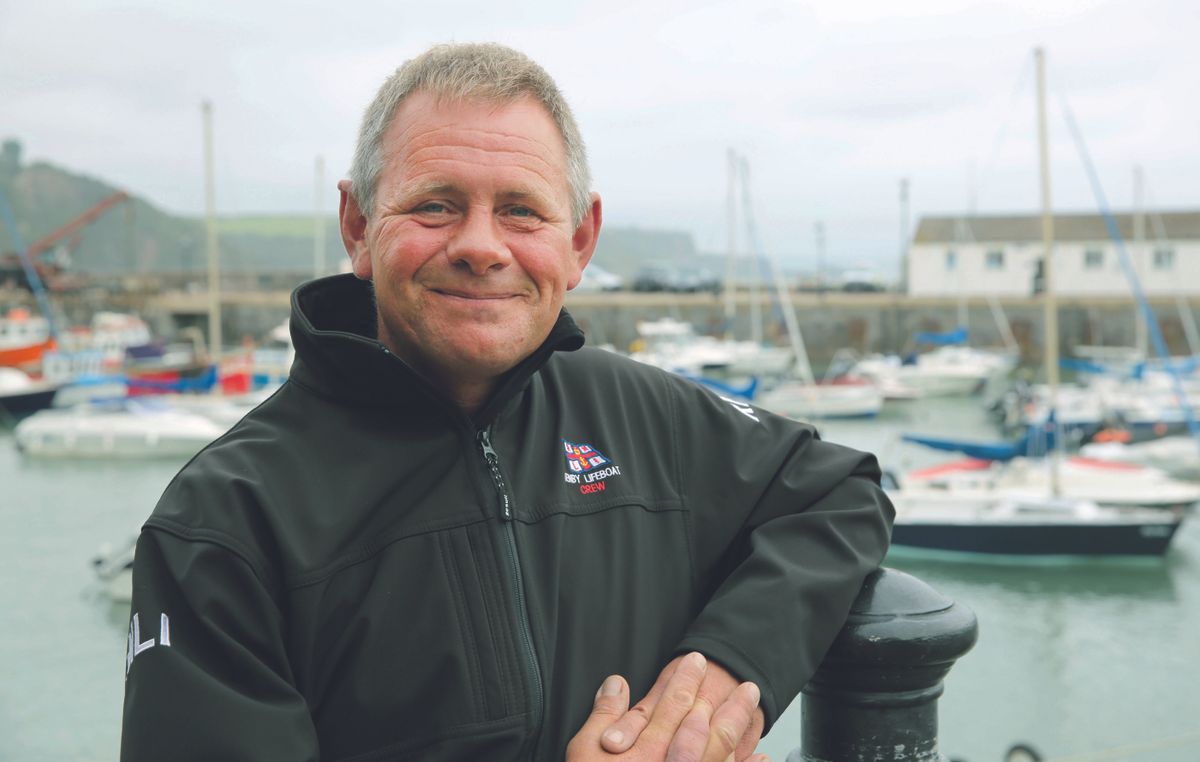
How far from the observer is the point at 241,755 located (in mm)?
1340

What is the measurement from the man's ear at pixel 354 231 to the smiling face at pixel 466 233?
85 mm

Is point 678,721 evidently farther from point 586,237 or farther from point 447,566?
point 586,237

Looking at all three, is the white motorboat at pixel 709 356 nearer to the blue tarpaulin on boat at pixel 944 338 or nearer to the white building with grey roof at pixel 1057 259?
the blue tarpaulin on boat at pixel 944 338

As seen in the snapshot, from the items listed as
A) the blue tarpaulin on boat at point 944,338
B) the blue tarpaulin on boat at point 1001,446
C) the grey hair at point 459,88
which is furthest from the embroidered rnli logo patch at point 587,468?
the blue tarpaulin on boat at point 944,338

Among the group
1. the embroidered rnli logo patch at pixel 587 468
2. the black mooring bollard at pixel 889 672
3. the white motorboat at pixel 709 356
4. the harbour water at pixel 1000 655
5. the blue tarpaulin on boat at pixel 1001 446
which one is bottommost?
the harbour water at pixel 1000 655

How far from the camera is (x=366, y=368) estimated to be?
1621 mm

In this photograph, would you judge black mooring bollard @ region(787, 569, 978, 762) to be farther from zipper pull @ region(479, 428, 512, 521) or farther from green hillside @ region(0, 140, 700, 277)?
green hillside @ region(0, 140, 700, 277)

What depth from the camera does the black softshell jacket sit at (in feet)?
4.61

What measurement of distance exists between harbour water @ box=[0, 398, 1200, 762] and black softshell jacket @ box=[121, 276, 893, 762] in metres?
8.11

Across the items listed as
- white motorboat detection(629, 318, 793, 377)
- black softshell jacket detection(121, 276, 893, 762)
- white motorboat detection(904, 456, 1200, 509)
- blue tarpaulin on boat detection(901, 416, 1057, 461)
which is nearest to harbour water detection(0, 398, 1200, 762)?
white motorboat detection(904, 456, 1200, 509)

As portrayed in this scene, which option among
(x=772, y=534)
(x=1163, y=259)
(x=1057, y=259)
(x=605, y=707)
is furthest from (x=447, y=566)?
(x=1057, y=259)

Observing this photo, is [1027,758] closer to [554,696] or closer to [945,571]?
[554,696]

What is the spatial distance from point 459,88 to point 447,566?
29.3 inches

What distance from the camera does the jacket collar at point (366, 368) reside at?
1603 millimetres
